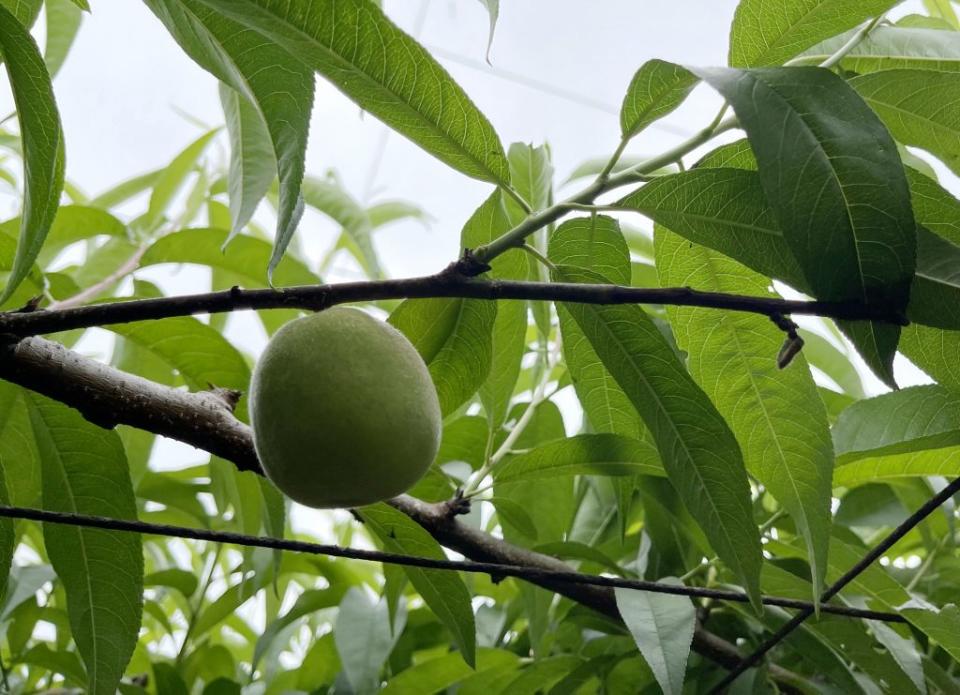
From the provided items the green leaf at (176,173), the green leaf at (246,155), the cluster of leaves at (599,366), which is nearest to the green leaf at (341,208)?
the cluster of leaves at (599,366)

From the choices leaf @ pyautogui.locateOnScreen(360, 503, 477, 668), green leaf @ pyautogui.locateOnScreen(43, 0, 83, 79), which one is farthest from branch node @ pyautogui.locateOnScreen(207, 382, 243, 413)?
green leaf @ pyautogui.locateOnScreen(43, 0, 83, 79)

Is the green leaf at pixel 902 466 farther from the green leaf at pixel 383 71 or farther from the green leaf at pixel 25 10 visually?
the green leaf at pixel 25 10

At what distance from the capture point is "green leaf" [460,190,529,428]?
705 mm

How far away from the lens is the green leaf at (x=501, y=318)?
705mm

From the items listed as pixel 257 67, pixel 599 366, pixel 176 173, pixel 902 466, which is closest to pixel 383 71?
pixel 257 67

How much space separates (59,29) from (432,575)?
2.20 feet

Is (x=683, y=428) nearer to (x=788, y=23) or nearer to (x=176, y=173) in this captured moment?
(x=788, y=23)

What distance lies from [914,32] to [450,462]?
56 cm

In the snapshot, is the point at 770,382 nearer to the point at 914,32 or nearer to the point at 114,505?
the point at 914,32

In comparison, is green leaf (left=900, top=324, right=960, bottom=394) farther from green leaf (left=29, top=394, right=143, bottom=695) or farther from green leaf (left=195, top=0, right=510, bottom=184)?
green leaf (left=29, top=394, right=143, bottom=695)

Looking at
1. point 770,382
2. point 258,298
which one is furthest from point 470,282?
point 770,382

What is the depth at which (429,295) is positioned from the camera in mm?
490

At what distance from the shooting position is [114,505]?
70 centimetres

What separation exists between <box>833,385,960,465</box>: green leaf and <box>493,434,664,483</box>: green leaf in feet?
0.51
